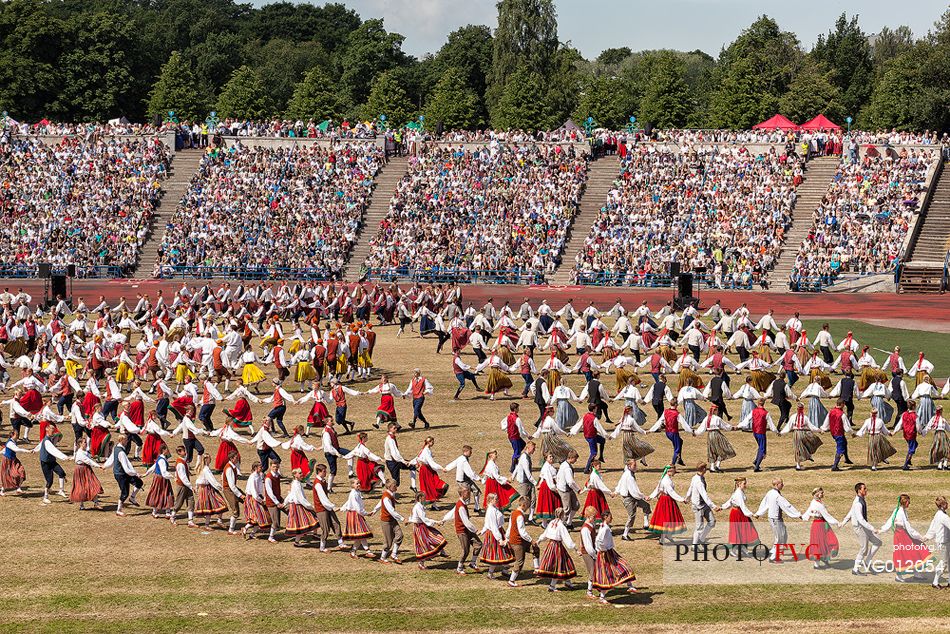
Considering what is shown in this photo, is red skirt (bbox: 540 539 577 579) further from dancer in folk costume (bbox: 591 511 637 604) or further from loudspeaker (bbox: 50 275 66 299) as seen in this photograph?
loudspeaker (bbox: 50 275 66 299)

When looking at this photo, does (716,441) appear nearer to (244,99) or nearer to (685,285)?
(685,285)

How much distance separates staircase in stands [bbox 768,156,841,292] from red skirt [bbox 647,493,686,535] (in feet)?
137

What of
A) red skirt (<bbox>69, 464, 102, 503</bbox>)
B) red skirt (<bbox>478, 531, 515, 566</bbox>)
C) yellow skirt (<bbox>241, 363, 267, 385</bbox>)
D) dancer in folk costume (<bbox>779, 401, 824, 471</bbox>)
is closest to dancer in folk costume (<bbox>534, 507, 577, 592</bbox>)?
red skirt (<bbox>478, 531, 515, 566</bbox>)

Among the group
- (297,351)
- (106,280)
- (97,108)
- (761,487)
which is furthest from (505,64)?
(761,487)

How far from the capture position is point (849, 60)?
121 meters

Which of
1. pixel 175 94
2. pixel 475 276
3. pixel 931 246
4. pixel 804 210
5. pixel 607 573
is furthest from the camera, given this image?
pixel 175 94

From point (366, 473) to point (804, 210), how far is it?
48.0 m

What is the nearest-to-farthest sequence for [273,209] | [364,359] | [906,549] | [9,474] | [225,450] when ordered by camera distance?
[906,549] < [225,450] < [9,474] < [364,359] < [273,209]

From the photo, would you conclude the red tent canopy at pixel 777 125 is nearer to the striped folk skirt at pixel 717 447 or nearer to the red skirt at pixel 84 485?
the striped folk skirt at pixel 717 447

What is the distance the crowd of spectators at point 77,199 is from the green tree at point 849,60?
215ft

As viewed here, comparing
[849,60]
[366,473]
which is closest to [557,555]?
[366,473]

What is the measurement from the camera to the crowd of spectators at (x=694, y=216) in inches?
2517

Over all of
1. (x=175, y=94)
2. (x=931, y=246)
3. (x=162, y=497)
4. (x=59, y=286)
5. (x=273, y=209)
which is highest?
(x=175, y=94)

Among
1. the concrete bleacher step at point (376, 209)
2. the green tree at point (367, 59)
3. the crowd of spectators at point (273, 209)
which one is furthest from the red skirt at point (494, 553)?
the green tree at point (367, 59)
